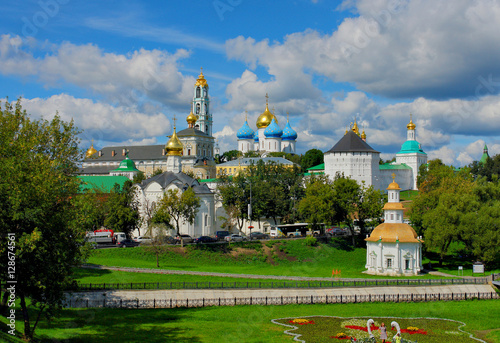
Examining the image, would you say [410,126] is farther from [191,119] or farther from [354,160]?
[191,119]

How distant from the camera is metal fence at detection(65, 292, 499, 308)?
1201 inches

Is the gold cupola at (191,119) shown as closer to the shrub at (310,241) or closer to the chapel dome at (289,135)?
the chapel dome at (289,135)

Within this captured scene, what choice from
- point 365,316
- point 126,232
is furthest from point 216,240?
point 365,316

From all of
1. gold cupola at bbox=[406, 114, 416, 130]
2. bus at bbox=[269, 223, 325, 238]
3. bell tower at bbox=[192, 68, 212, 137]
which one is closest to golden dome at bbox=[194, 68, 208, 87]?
bell tower at bbox=[192, 68, 212, 137]

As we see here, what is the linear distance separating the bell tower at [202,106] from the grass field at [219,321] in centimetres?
9338

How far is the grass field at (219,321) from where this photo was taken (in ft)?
81.2

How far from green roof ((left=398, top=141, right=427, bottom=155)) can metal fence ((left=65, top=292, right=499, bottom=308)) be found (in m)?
71.0

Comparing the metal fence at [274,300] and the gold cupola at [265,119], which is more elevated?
the gold cupola at [265,119]

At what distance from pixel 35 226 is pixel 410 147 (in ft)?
303

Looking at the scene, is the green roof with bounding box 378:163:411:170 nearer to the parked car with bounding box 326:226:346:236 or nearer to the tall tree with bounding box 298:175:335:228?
the parked car with bounding box 326:226:346:236

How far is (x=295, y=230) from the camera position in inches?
2398

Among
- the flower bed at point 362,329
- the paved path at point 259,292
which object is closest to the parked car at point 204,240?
the paved path at point 259,292

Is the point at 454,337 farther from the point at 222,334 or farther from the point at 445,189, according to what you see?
the point at 445,189

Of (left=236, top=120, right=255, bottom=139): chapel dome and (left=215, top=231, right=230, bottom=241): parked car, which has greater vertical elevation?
(left=236, top=120, right=255, bottom=139): chapel dome
